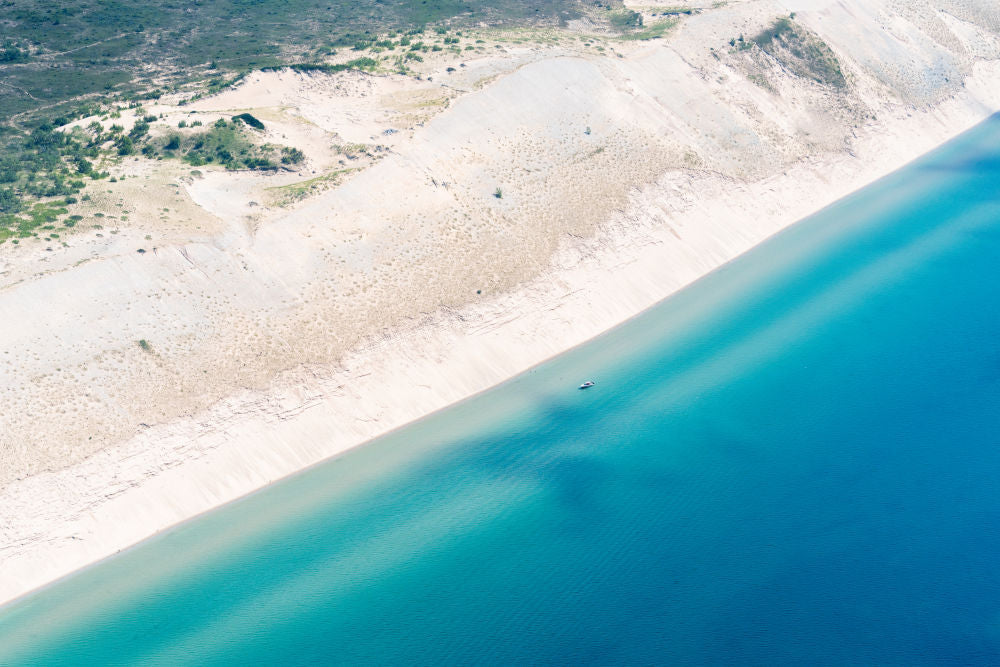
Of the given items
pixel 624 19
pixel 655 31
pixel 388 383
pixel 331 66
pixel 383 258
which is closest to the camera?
pixel 388 383

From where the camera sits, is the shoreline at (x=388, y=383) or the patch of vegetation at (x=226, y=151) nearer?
the shoreline at (x=388, y=383)

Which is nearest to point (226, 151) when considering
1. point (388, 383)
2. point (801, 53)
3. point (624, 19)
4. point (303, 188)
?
point (303, 188)

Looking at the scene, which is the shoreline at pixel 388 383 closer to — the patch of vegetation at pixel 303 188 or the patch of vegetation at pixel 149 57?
the patch of vegetation at pixel 303 188

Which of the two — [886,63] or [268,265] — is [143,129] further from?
[886,63]

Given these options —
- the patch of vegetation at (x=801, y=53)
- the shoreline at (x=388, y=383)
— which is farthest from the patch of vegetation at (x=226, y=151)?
the patch of vegetation at (x=801, y=53)

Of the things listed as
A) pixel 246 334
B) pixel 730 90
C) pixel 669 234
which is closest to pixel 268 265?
pixel 246 334

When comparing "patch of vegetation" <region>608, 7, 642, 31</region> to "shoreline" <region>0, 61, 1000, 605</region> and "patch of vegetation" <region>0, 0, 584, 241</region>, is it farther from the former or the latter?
"shoreline" <region>0, 61, 1000, 605</region>

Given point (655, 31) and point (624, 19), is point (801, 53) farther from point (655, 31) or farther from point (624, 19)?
point (624, 19)

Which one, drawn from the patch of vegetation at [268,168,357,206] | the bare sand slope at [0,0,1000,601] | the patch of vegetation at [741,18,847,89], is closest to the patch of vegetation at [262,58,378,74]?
the bare sand slope at [0,0,1000,601]
